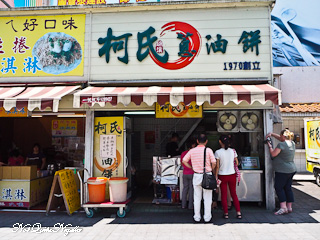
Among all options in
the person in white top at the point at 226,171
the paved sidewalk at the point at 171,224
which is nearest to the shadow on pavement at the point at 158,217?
the paved sidewalk at the point at 171,224

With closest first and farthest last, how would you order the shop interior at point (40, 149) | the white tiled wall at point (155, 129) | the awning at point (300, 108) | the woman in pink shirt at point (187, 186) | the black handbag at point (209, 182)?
the black handbag at point (209, 182)
the woman in pink shirt at point (187, 186)
the shop interior at point (40, 149)
the white tiled wall at point (155, 129)
the awning at point (300, 108)

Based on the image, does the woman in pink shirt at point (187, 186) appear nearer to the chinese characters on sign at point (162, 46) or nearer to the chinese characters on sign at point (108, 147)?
the chinese characters on sign at point (108, 147)

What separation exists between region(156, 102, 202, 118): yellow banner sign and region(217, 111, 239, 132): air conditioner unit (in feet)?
2.70

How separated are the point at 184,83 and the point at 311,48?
45.4 feet

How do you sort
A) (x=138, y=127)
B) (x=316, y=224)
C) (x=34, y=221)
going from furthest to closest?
(x=138, y=127)
(x=34, y=221)
(x=316, y=224)

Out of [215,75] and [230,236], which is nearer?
[230,236]

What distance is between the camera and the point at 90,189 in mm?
6551

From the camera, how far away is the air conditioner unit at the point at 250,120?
7477mm

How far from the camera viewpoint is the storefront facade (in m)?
7.26

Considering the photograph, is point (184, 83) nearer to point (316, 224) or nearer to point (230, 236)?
point (230, 236)

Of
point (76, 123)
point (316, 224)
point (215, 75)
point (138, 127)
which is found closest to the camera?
point (316, 224)

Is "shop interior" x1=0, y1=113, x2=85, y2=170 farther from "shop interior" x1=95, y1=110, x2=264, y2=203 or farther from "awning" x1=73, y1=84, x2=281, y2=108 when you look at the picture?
"awning" x1=73, y1=84, x2=281, y2=108

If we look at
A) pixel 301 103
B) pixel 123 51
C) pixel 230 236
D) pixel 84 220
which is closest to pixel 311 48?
pixel 301 103

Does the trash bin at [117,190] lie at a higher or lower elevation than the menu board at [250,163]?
lower
